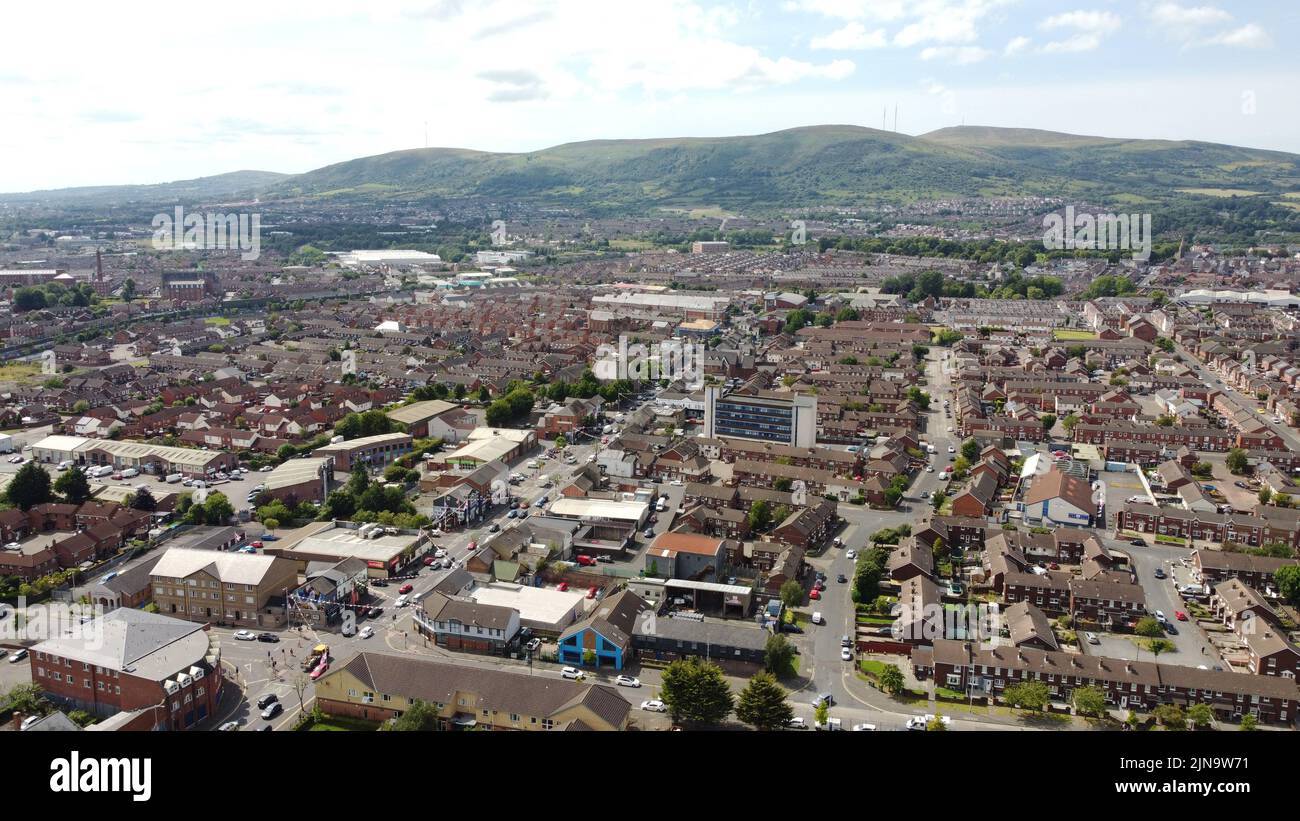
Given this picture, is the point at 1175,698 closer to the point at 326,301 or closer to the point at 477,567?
the point at 477,567

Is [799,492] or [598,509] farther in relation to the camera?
[799,492]

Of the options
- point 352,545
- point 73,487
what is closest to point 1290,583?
point 352,545

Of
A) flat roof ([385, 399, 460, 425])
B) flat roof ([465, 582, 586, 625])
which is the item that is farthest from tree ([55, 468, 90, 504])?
flat roof ([465, 582, 586, 625])

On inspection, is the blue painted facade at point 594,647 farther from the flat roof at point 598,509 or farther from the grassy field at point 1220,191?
the grassy field at point 1220,191

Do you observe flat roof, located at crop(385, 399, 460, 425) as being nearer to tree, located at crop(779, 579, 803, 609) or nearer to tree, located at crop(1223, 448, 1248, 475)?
tree, located at crop(779, 579, 803, 609)

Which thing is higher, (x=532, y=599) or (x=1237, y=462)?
(x=1237, y=462)

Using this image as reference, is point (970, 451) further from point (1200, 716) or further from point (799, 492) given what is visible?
point (1200, 716)
